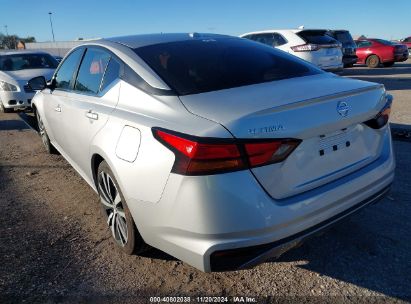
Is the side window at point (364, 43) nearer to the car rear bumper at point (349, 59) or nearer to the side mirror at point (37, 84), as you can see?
the car rear bumper at point (349, 59)

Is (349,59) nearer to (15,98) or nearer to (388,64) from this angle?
(388,64)

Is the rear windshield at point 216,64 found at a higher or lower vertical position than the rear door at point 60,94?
higher

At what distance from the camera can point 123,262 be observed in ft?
9.75

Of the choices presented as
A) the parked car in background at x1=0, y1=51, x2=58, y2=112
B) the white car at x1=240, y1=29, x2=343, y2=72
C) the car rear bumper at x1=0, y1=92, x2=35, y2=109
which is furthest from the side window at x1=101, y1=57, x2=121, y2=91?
the white car at x1=240, y1=29, x2=343, y2=72

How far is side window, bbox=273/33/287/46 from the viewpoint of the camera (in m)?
12.5

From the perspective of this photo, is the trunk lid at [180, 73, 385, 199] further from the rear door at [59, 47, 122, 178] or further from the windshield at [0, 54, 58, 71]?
the windshield at [0, 54, 58, 71]

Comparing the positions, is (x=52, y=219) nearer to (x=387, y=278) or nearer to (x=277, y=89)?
(x=277, y=89)

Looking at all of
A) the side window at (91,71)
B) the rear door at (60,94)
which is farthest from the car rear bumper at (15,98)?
the side window at (91,71)

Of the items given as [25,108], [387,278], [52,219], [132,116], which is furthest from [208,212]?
[25,108]

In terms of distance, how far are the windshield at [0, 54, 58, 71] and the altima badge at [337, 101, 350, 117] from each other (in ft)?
31.4

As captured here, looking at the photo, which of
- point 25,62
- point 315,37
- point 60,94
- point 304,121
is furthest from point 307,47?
point 304,121

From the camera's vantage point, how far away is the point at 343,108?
2383 mm

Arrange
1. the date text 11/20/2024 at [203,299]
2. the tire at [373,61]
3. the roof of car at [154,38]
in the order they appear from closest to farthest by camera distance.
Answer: the date text 11/20/2024 at [203,299] → the roof of car at [154,38] → the tire at [373,61]

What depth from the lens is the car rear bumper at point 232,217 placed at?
205 centimetres
